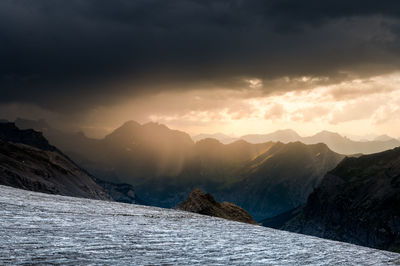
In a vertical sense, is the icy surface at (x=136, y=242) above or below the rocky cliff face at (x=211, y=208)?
above

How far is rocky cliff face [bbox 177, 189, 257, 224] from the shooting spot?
182 feet

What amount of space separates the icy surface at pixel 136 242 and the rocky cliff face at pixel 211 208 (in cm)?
3969

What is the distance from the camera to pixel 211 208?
186 ft

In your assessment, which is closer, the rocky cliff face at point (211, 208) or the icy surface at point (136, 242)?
the icy surface at point (136, 242)

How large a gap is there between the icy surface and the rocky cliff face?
130 ft

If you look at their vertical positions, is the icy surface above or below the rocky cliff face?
above

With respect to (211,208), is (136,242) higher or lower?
higher

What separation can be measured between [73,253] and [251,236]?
710 centimetres

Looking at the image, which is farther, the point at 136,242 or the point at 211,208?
the point at 211,208

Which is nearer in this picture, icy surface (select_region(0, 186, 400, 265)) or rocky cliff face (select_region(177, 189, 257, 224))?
icy surface (select_region(0, 186, 400, 265))

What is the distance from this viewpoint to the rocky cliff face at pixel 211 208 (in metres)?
55.6

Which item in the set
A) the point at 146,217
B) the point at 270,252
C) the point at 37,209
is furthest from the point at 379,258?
the point at 37,209

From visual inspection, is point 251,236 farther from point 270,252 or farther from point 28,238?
point 28,238

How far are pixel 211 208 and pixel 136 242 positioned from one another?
154ft
